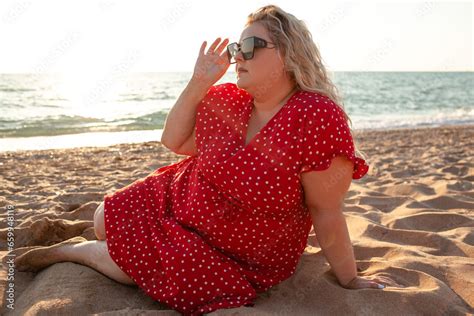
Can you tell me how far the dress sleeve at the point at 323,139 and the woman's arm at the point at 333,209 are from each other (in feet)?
0.12

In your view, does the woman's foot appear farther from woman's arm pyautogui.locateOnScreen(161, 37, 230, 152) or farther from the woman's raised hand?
the woman's raised hand

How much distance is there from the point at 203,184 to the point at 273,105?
52 cm

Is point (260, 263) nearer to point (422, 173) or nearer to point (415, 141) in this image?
point (422, 173)

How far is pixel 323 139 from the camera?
2215 mm

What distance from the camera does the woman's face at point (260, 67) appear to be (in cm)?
232

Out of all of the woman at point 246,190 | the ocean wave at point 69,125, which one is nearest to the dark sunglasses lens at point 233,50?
the woman at point 246,190

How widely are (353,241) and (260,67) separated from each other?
1.46 meters

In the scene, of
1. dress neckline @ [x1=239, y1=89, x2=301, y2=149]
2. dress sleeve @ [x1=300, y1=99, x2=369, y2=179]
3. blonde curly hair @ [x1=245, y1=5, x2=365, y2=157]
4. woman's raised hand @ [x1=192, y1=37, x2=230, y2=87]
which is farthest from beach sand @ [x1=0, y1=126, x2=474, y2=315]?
woman's raised hand @ [x1=192, y1=37, x2=230, y2=87]

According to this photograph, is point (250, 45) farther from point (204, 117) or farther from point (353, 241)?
point (353, 241)

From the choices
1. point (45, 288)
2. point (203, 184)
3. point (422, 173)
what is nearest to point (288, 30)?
point (203, 184)

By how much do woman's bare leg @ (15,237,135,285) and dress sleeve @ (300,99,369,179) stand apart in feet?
3.62

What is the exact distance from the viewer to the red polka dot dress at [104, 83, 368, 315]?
2.24 metres

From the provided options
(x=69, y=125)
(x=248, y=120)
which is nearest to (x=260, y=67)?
(x=248, y=120)

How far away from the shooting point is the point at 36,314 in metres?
2.19
